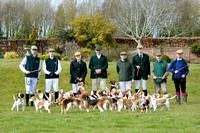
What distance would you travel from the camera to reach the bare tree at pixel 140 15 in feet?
146

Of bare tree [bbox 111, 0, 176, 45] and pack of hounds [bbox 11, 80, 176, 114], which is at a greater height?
bare tree [bbox 111, 0, 176, 45]

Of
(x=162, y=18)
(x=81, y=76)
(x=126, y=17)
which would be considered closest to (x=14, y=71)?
(x=81, y=76)

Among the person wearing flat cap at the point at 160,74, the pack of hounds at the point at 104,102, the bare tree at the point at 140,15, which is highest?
the bare tree at the point at 140,15

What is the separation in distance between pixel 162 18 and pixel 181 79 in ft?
123

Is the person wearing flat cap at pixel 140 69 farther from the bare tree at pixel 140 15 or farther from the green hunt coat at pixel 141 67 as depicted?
the bare tree at pixel 140 15

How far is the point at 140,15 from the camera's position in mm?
45375

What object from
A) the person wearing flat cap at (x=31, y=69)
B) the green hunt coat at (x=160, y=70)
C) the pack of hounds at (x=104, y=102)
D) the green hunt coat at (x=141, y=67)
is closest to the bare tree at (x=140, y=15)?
the green hunt coat at (x=160, y=70)

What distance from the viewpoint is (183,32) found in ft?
157

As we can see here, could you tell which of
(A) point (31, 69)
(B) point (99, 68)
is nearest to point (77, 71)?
(B) point (99, 68)

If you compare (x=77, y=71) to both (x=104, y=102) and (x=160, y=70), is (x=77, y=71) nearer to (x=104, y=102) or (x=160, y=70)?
(x=104, y=102)

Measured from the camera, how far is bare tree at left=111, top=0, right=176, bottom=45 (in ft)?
146

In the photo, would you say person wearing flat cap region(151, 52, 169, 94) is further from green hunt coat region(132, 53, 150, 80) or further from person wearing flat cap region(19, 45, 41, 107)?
person wearing flat cap region(19, 45, 41, 107)

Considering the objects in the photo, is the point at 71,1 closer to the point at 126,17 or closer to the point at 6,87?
the point at 126,17

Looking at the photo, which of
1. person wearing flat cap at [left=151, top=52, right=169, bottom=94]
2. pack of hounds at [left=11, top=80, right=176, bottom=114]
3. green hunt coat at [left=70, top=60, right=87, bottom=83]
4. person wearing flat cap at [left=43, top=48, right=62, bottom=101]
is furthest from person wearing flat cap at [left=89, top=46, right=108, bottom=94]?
person wearing flat cap at [left=151, top=52, right=169, bottom=94]
